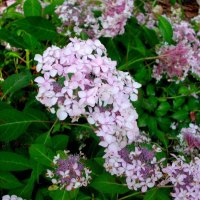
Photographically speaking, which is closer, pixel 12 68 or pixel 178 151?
pixel 178 151

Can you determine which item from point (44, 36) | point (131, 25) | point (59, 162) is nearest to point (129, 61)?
point (131, 25)

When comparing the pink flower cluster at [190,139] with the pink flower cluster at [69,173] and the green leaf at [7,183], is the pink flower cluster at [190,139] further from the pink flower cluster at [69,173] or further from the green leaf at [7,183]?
→ the green leaf at [7,183]

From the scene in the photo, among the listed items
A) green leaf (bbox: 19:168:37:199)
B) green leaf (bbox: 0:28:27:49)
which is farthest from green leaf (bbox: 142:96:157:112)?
green leaf (bbox: 19:168:37:199)

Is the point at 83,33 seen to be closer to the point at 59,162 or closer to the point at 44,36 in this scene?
the point at 44,36

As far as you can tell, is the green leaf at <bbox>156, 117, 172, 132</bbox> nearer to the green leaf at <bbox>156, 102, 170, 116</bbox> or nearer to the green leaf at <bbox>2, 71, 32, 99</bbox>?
the green leaf at <bbox>156, 102, 170, 116</bbox>

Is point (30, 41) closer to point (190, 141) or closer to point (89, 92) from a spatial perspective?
point (89, 92)

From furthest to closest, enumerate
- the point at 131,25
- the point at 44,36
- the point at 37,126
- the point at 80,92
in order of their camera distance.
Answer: the point at 131,25 → the point at 44,36 → the point at 37,126 → the point at 80,92

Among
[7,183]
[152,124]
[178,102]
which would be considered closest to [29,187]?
[7,183]

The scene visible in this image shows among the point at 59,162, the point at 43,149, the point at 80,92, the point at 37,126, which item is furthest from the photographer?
the point at 37,126
